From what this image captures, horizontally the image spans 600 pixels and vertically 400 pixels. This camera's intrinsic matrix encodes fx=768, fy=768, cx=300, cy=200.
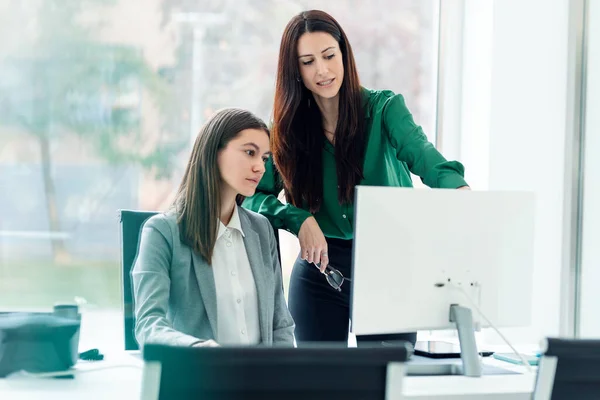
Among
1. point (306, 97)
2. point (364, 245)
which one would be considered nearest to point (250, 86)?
point (306, 97)

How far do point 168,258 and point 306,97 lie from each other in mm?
734

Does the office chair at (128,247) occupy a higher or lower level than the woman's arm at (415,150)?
lower

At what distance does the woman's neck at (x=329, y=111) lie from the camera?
94.6 inches

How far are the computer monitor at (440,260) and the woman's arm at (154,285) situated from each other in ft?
1.45

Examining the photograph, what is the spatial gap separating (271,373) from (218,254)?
3.37 feet

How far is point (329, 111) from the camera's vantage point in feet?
7.93

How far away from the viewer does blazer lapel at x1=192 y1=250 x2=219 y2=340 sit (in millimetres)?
1974

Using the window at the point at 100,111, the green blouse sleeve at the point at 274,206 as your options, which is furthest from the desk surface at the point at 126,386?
the window at the point at 100,111

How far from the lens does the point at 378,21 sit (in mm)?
Answer: 3785

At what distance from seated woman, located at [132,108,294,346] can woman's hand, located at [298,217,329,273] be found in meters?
0.10

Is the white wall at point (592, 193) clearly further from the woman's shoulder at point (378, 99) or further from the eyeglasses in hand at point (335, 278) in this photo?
the eyeglasses in hand at point (335, 278)

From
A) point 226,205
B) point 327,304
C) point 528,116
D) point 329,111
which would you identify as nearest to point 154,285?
point 226,205

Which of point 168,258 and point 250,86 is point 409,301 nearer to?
point 168,258

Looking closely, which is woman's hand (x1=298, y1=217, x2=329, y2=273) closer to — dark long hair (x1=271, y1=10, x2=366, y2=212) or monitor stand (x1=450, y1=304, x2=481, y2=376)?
dark long hair (x1=271, y1=10, x2=366, y2=212)
